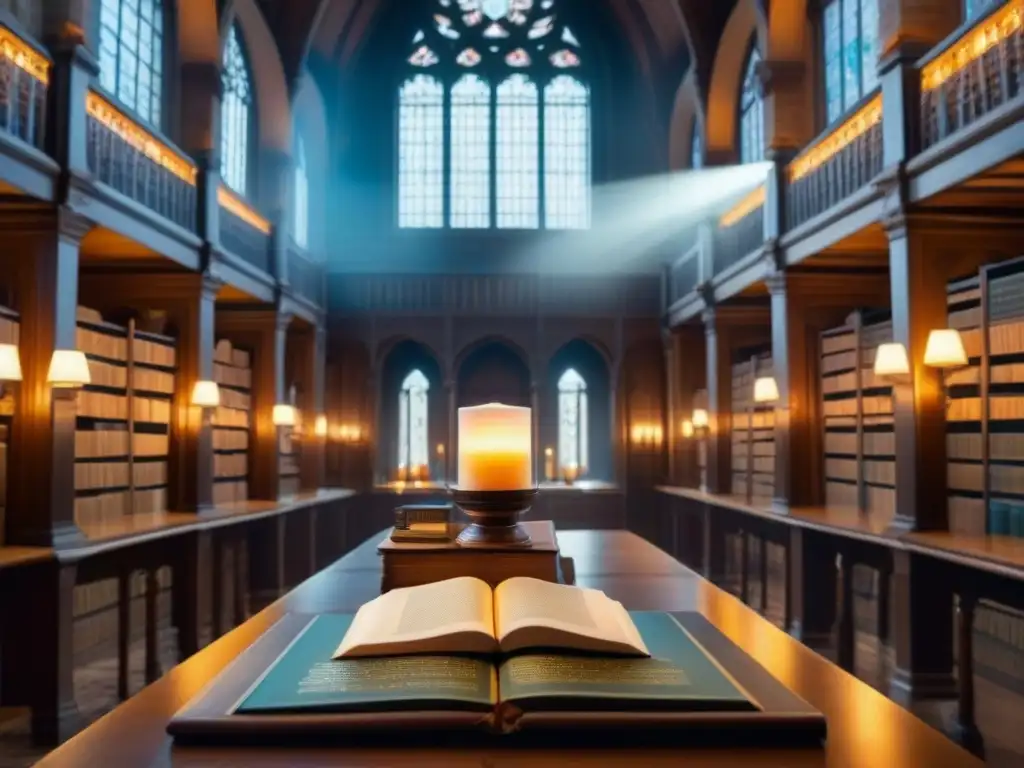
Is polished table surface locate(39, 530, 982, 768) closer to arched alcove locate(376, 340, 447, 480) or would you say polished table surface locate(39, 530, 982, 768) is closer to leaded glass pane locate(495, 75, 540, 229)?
arched alcove locate(376, 340, 447, 480)

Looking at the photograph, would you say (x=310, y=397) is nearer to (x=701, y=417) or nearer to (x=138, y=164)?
(x=701, y=417)

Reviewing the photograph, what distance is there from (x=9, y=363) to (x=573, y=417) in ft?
32.2

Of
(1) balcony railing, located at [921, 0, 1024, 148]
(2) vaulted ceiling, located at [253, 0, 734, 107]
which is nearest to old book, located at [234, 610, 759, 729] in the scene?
(1) balcony railing, located at [921, 0, 1024, 148]

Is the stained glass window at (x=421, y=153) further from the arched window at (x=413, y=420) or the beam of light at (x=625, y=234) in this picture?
the arched window at (x=413, y=420)

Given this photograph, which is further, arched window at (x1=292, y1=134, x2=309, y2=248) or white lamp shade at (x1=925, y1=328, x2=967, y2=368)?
arched window at (x1=292, y1=134, x2=309, y2=248)

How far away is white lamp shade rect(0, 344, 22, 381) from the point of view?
474cm

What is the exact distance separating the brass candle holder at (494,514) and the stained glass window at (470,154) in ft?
39.2

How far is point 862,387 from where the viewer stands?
24.4ft

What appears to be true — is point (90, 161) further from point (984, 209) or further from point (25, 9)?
point (984, 209)

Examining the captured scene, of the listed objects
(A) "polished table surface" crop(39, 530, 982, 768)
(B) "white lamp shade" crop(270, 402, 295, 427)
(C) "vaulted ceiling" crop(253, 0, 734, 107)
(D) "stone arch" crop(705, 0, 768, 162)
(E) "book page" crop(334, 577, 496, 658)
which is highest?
(C) "vaulted ceiling" crop(253, 0, 734, 107)

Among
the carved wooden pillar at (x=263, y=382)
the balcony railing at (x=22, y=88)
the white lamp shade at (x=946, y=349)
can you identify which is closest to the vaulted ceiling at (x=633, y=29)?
the carved wooden pillar at (x=263, y=382)

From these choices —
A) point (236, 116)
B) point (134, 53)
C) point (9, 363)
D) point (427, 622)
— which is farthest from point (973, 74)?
point (236, 116)

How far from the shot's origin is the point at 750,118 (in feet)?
33.6

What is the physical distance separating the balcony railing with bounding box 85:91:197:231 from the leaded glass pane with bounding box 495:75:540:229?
6951 millimetres
